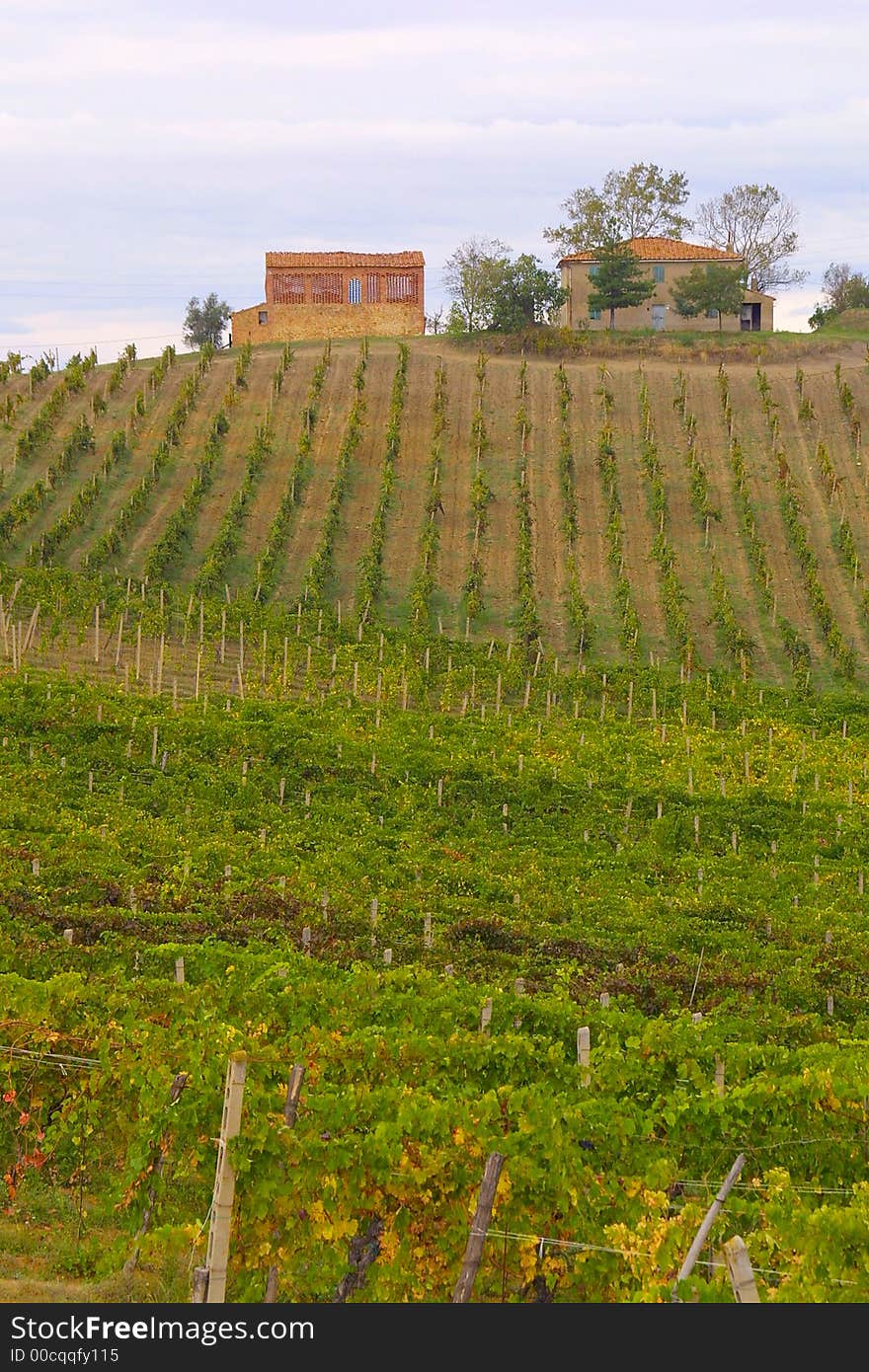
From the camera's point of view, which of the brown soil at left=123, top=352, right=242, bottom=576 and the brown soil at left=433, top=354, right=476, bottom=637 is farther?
the brown soil at left=123, top=352, right=242, bottom=576

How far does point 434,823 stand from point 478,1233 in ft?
54.7

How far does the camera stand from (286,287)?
7100 centimetres

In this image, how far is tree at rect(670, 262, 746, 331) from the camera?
69.2m

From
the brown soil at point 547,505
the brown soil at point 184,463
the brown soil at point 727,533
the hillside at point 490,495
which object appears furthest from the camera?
the brown soil at point 184,463

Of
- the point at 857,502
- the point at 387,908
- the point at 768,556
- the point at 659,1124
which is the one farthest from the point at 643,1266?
the point at 857,502

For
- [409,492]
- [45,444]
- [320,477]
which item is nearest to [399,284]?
[320,477]

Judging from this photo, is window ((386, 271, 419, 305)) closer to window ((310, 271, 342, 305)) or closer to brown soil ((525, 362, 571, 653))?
window ((310, 271, 342, 305))

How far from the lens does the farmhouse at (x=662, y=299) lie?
71812 millimetres

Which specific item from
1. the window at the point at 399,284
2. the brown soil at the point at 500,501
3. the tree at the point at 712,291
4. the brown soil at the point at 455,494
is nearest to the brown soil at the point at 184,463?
the brown soil at the point at 455,494

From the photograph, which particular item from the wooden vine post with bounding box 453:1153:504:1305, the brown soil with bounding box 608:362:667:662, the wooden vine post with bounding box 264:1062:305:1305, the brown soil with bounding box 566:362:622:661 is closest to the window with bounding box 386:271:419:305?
Answer: the brown soil with bounding box 566:362:622:661

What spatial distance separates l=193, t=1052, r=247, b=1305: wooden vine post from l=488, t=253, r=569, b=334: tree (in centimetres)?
5959

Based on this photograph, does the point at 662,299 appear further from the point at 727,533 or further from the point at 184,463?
the point at 184,463

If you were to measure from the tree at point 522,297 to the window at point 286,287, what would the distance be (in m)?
9.45

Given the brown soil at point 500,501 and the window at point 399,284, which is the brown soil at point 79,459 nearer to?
the brown soil at point 500,501
